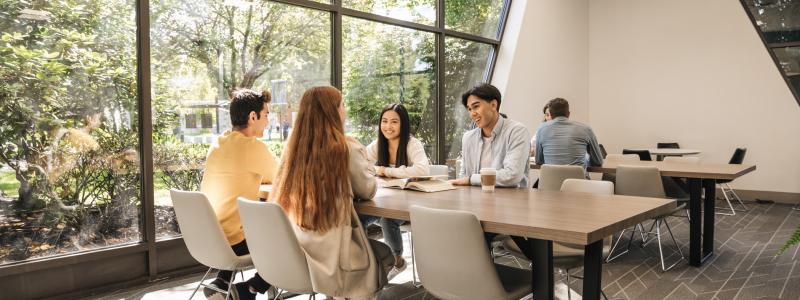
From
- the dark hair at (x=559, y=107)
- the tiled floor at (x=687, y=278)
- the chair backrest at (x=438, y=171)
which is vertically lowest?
the tiled floor at (x=687, y=278)

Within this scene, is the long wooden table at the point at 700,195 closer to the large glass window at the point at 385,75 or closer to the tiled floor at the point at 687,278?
the tiled floor at the point at 687,278

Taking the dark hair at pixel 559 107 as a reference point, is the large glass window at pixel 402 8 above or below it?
above

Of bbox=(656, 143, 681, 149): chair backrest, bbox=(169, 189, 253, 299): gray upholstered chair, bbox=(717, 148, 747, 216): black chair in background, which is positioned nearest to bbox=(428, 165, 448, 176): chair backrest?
bbox=(169, 189, 253, 299): gray upholstered chair

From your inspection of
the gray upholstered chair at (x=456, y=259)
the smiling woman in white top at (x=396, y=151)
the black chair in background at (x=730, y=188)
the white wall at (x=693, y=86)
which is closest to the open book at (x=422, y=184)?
the smiling woman in white top at (x=396, y=151)

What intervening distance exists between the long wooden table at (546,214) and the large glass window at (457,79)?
13.0 feet

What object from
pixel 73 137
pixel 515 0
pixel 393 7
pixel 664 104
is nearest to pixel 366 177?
pixel 73 137

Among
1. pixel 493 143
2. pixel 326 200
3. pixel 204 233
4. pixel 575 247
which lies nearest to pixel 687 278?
pixel 575 247

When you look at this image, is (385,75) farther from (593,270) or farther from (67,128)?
(593,270)

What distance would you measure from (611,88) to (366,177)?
7.25m

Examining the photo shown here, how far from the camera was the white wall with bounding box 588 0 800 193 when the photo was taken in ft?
24.9

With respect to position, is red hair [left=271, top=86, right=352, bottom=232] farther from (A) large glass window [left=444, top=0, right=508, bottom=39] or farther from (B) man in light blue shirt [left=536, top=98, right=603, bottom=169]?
(A) large glass window [left=444, top=0, right=508, bottom=39]

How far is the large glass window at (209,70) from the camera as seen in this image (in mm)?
4195

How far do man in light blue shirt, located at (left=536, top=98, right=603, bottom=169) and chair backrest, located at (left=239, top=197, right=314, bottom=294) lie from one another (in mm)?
2976

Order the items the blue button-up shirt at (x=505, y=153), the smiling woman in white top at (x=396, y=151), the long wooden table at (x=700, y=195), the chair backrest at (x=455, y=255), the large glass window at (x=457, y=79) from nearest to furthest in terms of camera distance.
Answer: the chair backrest at (x=455, y=255) → the blue button-up shirt at (x=505, y=153) → the smiling woman in white top at (x=396, y=151) → the long wooden table at (x=700, y=195) → the large glass window at (x=457, y=79)
